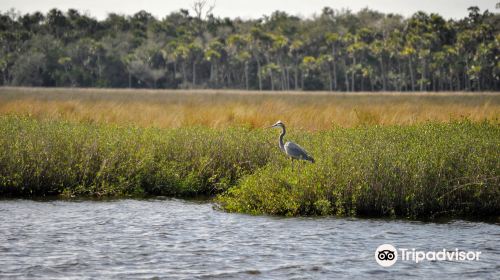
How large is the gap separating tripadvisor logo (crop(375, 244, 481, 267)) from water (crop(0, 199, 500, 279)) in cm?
12

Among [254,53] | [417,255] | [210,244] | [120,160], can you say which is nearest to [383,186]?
[417,255]

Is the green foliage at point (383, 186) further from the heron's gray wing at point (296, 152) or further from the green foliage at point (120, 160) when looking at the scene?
the green foliage at point (120, 160)

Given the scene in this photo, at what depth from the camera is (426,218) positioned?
13.2m

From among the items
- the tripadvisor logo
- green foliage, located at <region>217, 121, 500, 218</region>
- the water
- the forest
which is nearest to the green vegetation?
green foliage, located at <region>217, 121, 500, 218</region>

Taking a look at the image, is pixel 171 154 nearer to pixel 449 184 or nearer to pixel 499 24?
pixel 449 184

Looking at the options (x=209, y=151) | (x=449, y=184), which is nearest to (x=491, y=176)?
(x=449, y=184)

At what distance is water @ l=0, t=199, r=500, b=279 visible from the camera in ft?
34.0

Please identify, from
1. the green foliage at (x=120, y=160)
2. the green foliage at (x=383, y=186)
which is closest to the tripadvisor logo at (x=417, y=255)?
the green foliage at (x=383, y=186)

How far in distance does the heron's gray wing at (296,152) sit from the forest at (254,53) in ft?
275

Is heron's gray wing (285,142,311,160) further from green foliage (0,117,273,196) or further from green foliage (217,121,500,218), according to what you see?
green foliage (0,117,273,196)

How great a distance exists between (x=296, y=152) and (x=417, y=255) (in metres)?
4.12

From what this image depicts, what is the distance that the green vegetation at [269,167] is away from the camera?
13.0 m

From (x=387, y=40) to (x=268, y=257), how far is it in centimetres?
10171

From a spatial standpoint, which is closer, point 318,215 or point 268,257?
point 268,257
